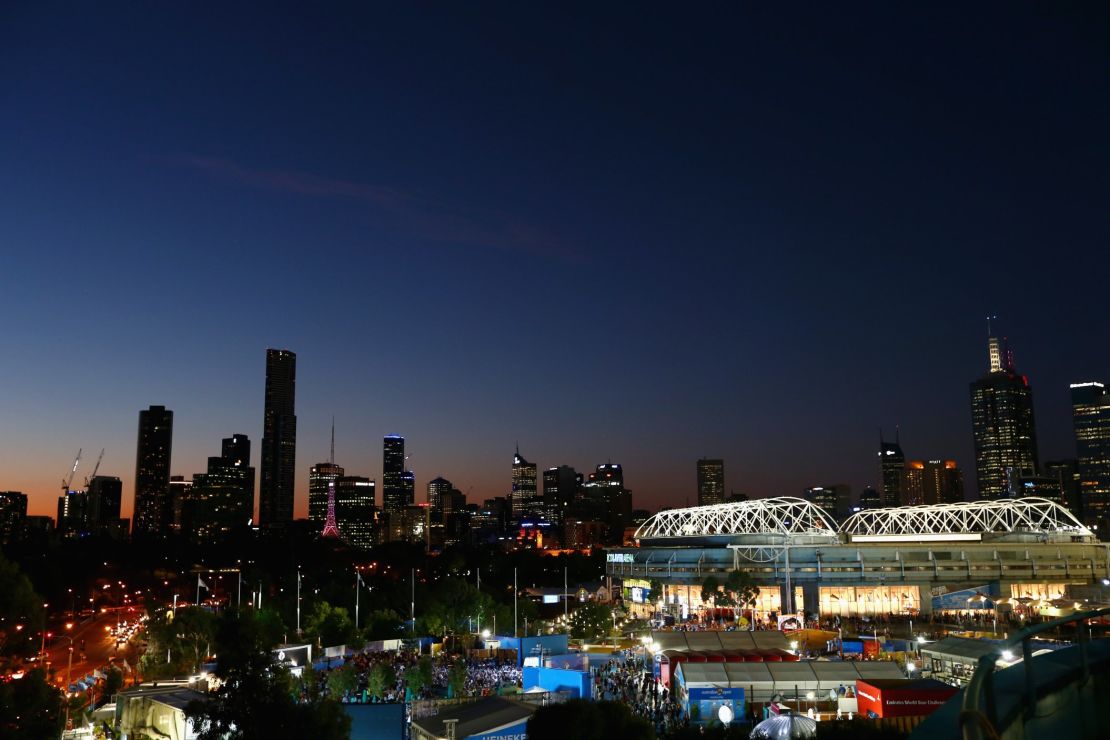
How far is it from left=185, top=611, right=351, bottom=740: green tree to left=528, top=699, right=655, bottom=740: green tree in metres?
4.64

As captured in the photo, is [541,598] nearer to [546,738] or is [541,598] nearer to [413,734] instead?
[413,734]

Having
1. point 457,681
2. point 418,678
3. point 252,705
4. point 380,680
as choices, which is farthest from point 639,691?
point 252,705

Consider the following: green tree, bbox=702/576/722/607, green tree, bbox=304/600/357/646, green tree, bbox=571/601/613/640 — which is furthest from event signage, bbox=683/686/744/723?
green tree, bbox=702/576/722/607

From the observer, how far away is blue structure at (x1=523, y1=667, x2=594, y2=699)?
30.5 m

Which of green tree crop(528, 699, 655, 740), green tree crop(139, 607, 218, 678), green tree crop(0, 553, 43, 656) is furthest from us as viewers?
green tree crop(139, 607, 218, 678)

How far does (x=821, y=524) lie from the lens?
96.5 m

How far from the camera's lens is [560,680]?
31125mm

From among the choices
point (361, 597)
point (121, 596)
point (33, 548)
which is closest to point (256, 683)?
point (361, 597)

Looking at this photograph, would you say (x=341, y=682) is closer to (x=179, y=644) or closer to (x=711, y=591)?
(x=179, y=644)

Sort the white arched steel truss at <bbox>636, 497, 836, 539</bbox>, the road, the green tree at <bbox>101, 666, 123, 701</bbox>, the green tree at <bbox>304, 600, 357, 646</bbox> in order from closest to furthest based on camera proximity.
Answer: the green tree at <bbox>101, 666, 123, 701</bbox>
the green tree at <bbox>304, 600, 357, 646</bbox>
the road
the white arched steel truss at <bbox>636, 497, 836, 539</bbox>

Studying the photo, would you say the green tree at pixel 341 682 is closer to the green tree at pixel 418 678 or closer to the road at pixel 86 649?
the green tree at pixel 418 678

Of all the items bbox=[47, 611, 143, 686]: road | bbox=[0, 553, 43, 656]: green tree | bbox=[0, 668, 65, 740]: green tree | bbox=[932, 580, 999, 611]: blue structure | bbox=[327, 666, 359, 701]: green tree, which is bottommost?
bbox=[47, 611, 143, 686]: road

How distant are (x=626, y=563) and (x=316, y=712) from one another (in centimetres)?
8198

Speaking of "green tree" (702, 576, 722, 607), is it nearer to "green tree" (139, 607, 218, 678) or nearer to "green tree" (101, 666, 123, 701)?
"green tree" (139, 607, 218, 678)
